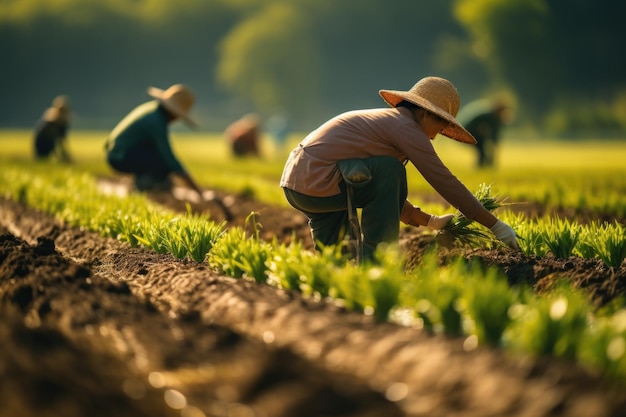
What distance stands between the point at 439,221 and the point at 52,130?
1157 centimetres

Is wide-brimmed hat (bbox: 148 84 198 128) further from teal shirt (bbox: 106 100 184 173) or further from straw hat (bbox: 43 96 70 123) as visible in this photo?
straw hat (bbox: 43 96 70 123)

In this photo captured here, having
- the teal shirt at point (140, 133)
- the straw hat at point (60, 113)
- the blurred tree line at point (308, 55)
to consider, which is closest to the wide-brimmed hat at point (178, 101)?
the teal shirt at point (140, 133)

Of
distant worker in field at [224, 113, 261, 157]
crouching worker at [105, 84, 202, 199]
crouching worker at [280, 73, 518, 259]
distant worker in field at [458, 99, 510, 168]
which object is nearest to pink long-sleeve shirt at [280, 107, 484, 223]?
crouching worker at [280, 73, 518, 259]

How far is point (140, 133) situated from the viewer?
8.55 m

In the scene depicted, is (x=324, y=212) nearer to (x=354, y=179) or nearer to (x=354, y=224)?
(x=354, y=224)

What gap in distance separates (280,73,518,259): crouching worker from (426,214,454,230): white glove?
0.30m

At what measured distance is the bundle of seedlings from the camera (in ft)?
16.1

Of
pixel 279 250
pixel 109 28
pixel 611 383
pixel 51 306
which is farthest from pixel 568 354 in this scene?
pixel 109 28

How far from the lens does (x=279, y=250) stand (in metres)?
4.05

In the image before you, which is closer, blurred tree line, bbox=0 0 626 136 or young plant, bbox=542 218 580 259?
young plant, bbox=542 218 580 259

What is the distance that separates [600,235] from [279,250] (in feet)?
6.16

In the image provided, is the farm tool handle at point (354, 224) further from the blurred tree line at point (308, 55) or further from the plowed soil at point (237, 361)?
the blurred tree line at point (308, 55)

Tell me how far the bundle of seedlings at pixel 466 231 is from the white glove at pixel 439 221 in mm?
22

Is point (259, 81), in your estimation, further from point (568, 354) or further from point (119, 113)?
point (568, 354)
